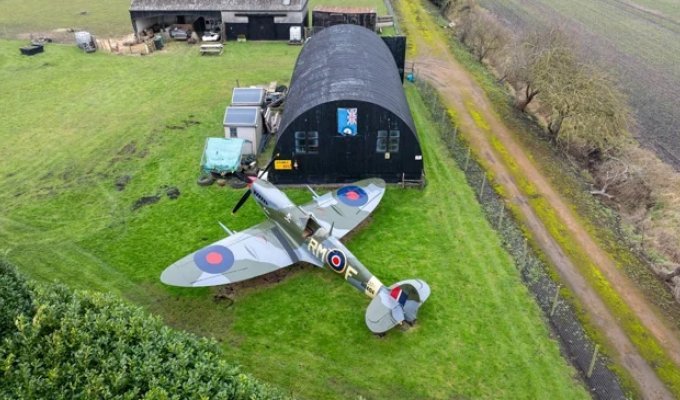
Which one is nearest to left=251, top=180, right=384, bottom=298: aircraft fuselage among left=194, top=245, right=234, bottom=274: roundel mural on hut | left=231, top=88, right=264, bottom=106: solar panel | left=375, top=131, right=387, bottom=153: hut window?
left=194, top=245, right=234, bottom=274: roundel mural on hut

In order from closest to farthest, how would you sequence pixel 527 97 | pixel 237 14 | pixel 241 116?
pixel 241 116 < pixel 527 97 < pixel 237 14

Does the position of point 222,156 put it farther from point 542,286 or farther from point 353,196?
point 542,286

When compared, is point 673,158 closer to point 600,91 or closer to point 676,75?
point 600,91

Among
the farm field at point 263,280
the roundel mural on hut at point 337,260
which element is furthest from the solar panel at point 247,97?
the roundel mural on hut at point 337,260

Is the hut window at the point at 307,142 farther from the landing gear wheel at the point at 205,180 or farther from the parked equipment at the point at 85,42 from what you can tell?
the parked equipment at the point at 85,42

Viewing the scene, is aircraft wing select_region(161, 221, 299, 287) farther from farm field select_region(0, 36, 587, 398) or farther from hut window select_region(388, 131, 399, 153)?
hut window select_region(388, 131, 399, 153)

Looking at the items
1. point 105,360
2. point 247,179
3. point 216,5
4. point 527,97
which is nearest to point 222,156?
point 247,179

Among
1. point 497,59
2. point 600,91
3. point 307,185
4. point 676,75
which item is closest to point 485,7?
point 497,59

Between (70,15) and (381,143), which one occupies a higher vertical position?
(70,15)
